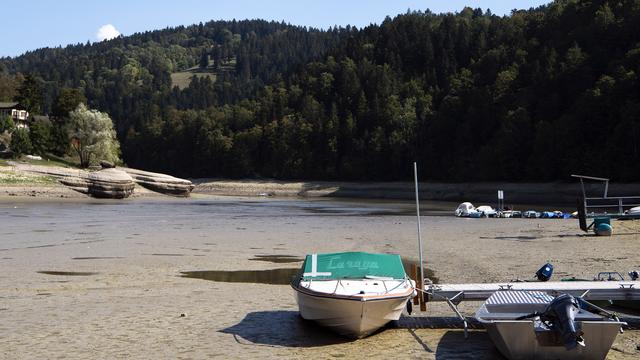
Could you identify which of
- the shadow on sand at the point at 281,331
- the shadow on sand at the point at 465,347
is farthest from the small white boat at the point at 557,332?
the shadow on sand at the point at 281,331

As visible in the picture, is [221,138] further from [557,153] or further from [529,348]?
[529,348]

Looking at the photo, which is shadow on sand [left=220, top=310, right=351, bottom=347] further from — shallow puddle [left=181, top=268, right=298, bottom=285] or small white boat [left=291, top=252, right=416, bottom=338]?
shallow puddle [left=181, top=268, right=298, bottom=285]

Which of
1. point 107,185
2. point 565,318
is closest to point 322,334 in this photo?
point 565,318

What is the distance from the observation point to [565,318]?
1144cm

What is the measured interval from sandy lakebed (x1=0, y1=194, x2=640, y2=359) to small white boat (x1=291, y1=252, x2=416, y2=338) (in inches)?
19.0

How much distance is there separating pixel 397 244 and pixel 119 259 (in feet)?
46.5

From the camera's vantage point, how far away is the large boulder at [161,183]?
318 feet

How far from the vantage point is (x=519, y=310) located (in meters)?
13.1

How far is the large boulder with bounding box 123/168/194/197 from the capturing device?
96875 mm

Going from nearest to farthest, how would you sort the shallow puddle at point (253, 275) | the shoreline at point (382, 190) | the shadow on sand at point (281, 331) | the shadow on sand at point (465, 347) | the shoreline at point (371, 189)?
1. the shadow on sand at point (465, 347)
2. the shadow on sand at point (281, 331)
3. the shallow puddle at point (253, 275)
4. the shoreline at point (371, 189)
5. the shoreline at point (382, 190)

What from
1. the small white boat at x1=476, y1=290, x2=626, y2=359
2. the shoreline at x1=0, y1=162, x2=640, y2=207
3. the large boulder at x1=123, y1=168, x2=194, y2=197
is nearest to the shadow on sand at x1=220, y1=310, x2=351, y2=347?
the small white boat at x1=476, y1=290, x2=626, y2=359

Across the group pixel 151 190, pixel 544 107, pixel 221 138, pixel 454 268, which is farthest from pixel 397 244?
pixel 221 138

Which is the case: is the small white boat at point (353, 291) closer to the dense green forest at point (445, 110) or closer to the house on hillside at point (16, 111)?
the dense green forest at point (445, 110)

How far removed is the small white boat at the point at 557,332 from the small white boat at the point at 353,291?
84.2 inches
